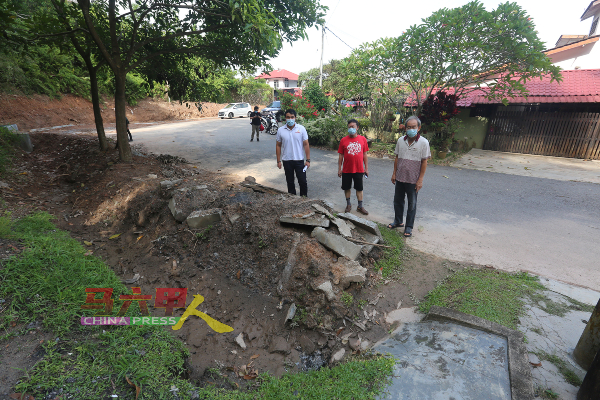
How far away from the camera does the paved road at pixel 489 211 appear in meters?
4.22

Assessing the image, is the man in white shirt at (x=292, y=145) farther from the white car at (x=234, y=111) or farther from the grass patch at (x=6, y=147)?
the white car at (x=234, y=111)

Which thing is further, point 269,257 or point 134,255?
point 134,255

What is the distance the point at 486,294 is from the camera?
3229 millimetres

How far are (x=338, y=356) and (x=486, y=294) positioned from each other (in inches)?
71.2

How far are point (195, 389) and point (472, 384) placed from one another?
6.81ft

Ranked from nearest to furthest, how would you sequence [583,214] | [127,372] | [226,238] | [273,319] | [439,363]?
1. [127,372]
2. [439,363]
3. [273,319]
4. [226,238]
5. [583,214]

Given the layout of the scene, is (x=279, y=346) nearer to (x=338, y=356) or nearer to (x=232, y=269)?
(x=338, y=356)

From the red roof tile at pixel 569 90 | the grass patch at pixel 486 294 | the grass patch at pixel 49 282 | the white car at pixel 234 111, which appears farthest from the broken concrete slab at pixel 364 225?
Result: the white car at pixel 234 111

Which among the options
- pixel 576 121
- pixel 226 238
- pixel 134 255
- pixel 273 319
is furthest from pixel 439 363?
pixel 576 121

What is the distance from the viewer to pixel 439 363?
238cm

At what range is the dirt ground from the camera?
288cm

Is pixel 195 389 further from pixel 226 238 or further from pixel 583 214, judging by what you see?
pixel 583 214

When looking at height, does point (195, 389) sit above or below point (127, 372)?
below

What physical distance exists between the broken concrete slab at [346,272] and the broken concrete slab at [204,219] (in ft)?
6.40
